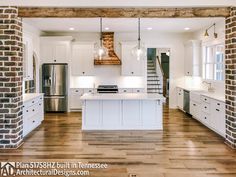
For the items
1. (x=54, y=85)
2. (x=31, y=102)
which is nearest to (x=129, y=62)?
Answer: (x=54, y=85)

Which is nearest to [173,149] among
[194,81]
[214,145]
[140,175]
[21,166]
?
[214,145]

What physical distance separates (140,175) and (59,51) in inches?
257

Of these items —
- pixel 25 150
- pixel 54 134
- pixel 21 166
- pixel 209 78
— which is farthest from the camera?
pixel 209 78

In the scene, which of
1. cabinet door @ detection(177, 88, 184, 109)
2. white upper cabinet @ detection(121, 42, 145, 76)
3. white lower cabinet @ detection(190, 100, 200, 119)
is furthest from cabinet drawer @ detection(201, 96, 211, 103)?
white upper cabinet @ detection(121, 42, 145, 76)

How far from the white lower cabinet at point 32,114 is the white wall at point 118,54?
273cm

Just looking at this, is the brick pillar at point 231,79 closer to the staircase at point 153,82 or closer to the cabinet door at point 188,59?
the cabinet door at point 188,59

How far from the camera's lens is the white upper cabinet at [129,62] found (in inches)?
383

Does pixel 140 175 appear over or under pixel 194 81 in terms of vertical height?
under

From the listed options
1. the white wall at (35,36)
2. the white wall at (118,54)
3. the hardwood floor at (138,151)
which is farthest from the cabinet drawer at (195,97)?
the white wall at (35,36)

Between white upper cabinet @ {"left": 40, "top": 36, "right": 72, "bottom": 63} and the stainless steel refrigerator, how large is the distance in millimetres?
239

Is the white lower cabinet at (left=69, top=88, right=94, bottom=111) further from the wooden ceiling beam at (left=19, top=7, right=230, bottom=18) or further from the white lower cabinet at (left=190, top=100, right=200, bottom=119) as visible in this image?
the wooden ceiling beam at (left=19, top=7, right=230, bottom=18)

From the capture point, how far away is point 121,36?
10031 mm

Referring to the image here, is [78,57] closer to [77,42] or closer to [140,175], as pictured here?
[77,42]

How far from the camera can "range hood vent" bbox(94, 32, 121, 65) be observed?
982 centimetres
